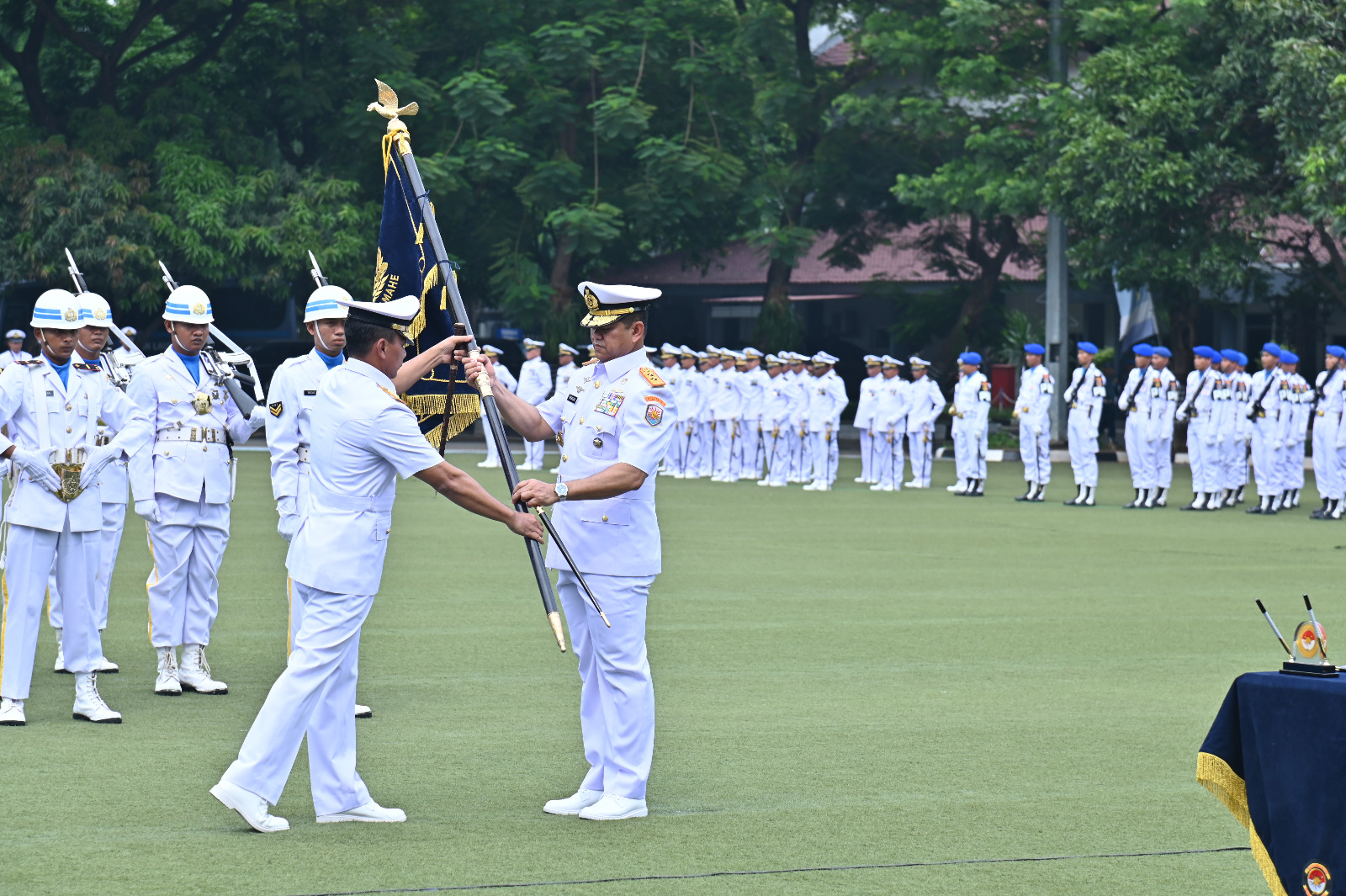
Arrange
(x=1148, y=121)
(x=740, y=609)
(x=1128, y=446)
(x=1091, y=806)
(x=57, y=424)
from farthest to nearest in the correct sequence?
(x=1148, y=121), (x=1128, y=446), (x=740, y=609), (x=57, y=424), (x=1091, y=806)

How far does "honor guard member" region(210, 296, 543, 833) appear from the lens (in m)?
5.93

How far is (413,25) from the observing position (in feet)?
112

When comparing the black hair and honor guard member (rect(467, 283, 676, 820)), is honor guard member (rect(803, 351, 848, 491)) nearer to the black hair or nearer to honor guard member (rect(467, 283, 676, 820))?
honor guard member (rect(467, 283, 676, 820))

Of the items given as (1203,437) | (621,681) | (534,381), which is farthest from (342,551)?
(534,381)

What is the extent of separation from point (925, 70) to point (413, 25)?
10.5 meters

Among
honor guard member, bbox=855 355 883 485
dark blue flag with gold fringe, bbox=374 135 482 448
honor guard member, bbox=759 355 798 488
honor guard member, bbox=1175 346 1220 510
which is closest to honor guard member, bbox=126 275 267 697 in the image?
dark blue flag with gold fringe, bbox=374 135 482 448

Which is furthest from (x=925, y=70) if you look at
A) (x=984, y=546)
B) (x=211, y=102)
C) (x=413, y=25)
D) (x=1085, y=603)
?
(x=1085, y=603)

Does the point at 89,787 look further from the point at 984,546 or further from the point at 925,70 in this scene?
the point at 925,70

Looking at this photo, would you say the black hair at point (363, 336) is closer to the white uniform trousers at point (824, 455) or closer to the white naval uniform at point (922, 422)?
the white uniform trousers at point (824, 455)

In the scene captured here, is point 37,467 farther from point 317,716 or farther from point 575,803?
point 575,803

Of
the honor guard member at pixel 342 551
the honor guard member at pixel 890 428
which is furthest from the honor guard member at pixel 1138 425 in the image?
the honor guard member at pixel 342 551

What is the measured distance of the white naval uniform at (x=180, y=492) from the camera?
8680 millimetres

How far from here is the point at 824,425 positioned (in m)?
24.2

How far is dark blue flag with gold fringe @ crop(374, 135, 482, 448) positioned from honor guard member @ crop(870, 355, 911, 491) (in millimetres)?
17043
